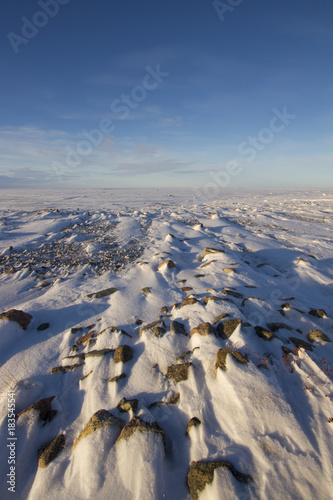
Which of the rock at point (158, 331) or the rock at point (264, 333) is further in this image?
the rock at point (158, 331)

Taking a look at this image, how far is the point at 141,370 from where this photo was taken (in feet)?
10.1

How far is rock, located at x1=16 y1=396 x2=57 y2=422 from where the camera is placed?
256 centimetres

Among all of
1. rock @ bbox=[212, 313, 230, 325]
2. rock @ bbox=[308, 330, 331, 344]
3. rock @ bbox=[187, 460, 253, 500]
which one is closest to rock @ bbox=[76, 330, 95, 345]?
rock @ bbox=[212, 313, 230, 325]

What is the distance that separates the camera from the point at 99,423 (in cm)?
230

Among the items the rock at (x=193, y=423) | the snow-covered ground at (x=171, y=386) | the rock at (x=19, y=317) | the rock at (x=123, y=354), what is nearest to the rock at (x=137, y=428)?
the snow-covered ground at (x=171, y=386)

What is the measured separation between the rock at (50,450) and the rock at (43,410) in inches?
10.9

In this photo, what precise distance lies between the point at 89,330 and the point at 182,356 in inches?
80.2

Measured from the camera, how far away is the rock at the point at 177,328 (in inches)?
140

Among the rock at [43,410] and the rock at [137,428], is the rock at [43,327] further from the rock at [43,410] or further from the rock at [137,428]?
the rock at [137,428]

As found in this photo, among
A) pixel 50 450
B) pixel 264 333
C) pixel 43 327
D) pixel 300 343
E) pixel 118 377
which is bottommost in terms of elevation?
pixel 43 327

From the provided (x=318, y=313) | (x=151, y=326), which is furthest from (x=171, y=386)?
(x=318, y=313)

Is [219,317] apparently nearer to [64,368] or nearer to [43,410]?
[64,368]

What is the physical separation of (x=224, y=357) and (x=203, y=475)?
1.16 m

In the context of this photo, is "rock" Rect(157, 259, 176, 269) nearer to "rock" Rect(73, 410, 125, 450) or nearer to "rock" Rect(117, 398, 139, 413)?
"rock" Rect(117, 398, 139, 413)
